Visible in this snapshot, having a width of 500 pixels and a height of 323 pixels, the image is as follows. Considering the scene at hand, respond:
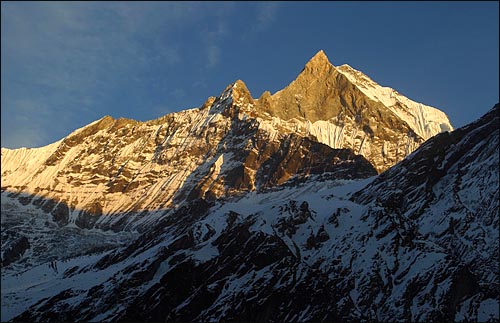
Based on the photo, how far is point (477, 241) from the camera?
19388 cm

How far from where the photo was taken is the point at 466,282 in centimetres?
17725

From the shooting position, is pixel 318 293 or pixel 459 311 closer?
pixel 459 311

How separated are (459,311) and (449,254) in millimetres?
16787

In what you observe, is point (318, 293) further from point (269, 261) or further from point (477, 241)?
point (477, 241)

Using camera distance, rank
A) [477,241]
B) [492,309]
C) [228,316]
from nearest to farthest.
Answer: [492,309] → [228,316] → [477,241]

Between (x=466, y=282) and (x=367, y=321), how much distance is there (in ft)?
64.7

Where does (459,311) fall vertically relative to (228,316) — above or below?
below

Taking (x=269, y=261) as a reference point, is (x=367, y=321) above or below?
below

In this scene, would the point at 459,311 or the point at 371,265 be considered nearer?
the point at 459,311

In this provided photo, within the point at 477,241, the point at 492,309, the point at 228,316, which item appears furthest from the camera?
the point at 477,241

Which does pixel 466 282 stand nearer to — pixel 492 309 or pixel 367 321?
pixel 492 309

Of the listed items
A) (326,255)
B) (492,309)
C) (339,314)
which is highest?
(326,255)

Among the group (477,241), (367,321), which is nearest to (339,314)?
(367,321)

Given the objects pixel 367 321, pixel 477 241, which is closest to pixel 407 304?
pixel 367 321
